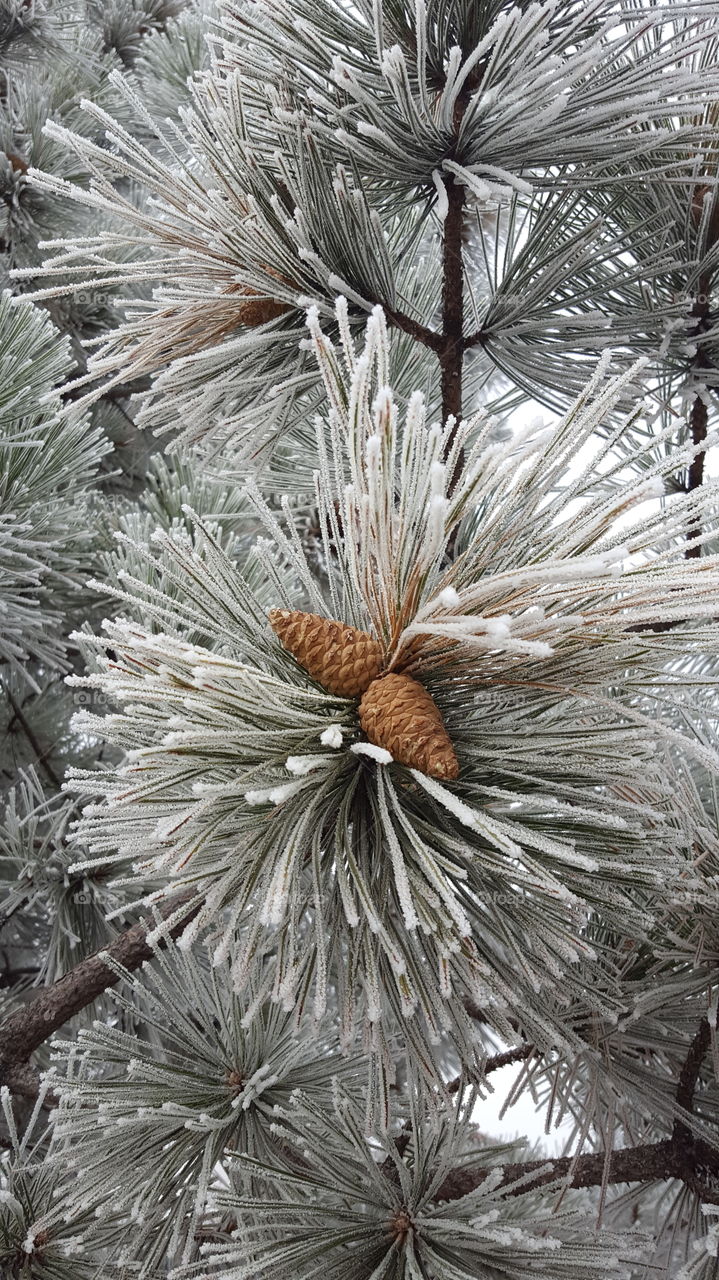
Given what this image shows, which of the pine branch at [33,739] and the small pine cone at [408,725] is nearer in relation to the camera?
the small pine cone at [408,725]

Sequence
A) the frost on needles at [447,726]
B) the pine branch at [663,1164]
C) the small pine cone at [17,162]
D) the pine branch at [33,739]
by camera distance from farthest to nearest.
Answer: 1. the small pine cone at [17,162]
2. the pine branch at [33,739]
3. the pine branch at [663,1164]
4. the frost on needles at [447,726]

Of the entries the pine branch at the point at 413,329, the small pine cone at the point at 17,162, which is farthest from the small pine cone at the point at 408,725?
the small pine cone at the point at 17,162

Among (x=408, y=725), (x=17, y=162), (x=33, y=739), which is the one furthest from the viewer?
(x=17, y=162)

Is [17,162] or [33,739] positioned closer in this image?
[33,739]

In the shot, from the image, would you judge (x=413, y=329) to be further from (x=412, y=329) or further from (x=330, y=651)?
(x=330, y=651)

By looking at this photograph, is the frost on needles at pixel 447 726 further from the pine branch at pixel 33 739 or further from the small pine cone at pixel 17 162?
the small pine cone at pixel 17 162

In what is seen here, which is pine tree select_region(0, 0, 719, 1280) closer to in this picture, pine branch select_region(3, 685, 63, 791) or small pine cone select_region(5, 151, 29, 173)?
pine branch select_region(3, 685, 63, 791)

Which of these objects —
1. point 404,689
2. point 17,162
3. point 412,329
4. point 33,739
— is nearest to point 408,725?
point 404,689
